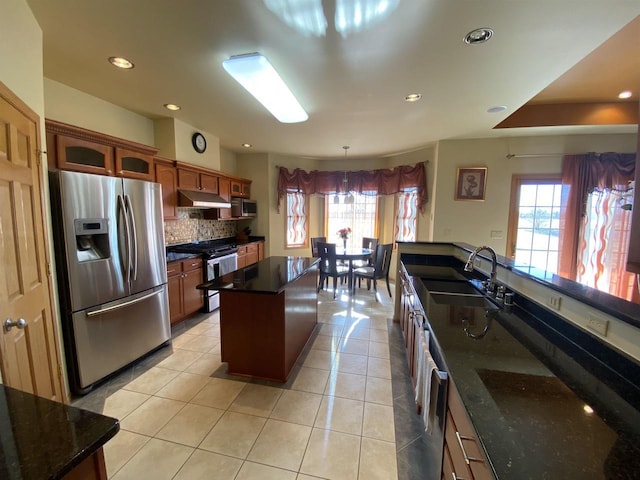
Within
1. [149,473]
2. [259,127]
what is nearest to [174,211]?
[259,127]

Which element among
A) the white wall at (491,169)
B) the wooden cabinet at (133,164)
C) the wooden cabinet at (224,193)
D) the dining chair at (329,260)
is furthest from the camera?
the dining chair at (329,260)

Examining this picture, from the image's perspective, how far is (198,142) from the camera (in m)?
3.94

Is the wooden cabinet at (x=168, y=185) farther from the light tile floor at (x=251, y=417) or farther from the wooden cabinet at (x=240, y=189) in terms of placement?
the light tile floor at (x=251, y=417)

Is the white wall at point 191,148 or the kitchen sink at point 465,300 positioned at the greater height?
the white wall at point 191,148

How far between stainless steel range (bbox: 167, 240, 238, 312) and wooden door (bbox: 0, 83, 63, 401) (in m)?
1.82

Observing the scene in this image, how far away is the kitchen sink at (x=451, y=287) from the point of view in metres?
2.19

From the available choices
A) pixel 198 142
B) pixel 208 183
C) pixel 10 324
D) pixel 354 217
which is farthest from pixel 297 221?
pixel 10 324

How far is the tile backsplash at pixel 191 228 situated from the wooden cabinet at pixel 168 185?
12.0 inches

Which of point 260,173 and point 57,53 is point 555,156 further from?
point 57,53

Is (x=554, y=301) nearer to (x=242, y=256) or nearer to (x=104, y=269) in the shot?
(x=104, y=269)

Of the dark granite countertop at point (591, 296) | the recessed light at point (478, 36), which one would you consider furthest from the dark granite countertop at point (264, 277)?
the recessed light at point (478, 36)

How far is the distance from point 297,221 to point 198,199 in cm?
260

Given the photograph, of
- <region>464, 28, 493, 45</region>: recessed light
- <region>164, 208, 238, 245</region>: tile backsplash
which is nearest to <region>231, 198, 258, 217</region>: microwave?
<region>164, 208, 238, 245</region>: tile backsplash

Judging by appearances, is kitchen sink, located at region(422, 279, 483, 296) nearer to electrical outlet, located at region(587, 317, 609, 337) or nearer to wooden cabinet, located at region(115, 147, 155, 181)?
electrical outlet, located at region(587, 317, 609, 337)
